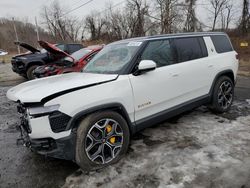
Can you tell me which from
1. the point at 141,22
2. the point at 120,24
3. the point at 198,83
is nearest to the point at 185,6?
the point at 141,22

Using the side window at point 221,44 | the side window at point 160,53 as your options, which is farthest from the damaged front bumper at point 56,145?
the side window at point 221,44

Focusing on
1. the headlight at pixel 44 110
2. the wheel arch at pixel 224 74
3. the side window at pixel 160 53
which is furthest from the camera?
the wheel arch at pixel 224 74

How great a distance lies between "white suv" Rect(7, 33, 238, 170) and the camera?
2.44m

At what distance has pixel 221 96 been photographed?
4.46 m

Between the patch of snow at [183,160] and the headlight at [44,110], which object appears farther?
the patch of snow at [183,160]

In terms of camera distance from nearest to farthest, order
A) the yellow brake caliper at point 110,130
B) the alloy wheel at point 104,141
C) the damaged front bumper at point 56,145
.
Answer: the damaged front bumper at point 56,145 < the alloy wheel at point 104,141 < the yellow brake caliper at point 110,130

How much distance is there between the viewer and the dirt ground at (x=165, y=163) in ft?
8.23

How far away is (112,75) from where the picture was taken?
2.91 metres

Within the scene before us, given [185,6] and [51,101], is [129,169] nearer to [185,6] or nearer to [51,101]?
[51,101]

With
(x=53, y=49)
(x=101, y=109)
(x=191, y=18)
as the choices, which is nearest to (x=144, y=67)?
(x=101, y=109)

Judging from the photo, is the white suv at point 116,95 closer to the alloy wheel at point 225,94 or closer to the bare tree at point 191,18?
the alloy wheel at point 225,94

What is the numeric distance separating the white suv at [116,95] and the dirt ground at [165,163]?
0.30 m

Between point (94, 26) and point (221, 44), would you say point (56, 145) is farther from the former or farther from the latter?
point (94, 26)

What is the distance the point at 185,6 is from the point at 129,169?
91.0 feet
